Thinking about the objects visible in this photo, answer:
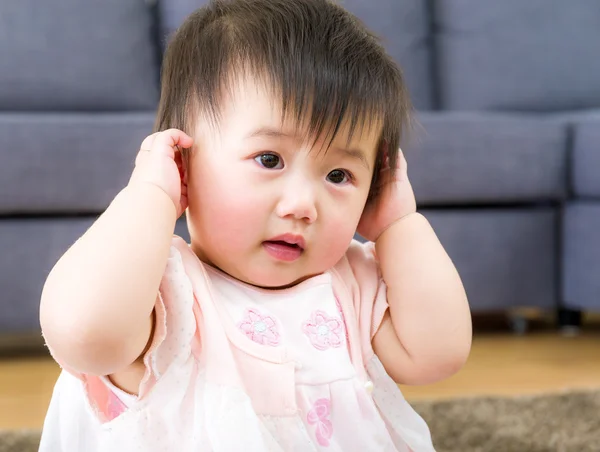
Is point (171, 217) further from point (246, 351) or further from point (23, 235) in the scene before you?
point (23, 235)

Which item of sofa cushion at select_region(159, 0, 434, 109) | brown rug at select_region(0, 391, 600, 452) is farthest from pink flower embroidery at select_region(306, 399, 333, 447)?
sofa cushion at select_region(159, 0, 434, 109)

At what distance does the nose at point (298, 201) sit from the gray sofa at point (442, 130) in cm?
53

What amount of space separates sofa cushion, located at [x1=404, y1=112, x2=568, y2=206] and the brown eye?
96 centimetres

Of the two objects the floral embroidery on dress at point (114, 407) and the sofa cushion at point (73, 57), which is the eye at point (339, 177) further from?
the sofa cushion at point (73, 57)

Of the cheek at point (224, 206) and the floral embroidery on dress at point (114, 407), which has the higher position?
the cheek at point (224, 206)

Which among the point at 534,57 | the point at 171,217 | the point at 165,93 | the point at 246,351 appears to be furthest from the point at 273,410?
the point at 534,57

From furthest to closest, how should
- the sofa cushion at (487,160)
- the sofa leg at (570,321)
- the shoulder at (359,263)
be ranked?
the sofa leg at (570,321) → the sofa cushion at (487,160) → the shoulder at (359,263)

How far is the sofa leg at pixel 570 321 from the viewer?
1.89m

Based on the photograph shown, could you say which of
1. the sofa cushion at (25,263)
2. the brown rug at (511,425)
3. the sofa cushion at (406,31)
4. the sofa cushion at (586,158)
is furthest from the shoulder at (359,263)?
the sofa cushion at (406,31)

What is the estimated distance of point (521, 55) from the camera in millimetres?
2336

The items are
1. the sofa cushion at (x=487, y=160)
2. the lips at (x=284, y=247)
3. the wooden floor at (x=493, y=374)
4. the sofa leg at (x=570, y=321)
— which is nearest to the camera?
the lips at (x=284, y=247)

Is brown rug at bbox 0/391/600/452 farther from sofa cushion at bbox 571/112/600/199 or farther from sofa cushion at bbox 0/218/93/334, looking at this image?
sofa cushion at bbox 571/112/600/199

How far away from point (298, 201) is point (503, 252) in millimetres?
1190

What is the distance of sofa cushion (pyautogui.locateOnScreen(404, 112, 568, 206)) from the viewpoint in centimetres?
171
